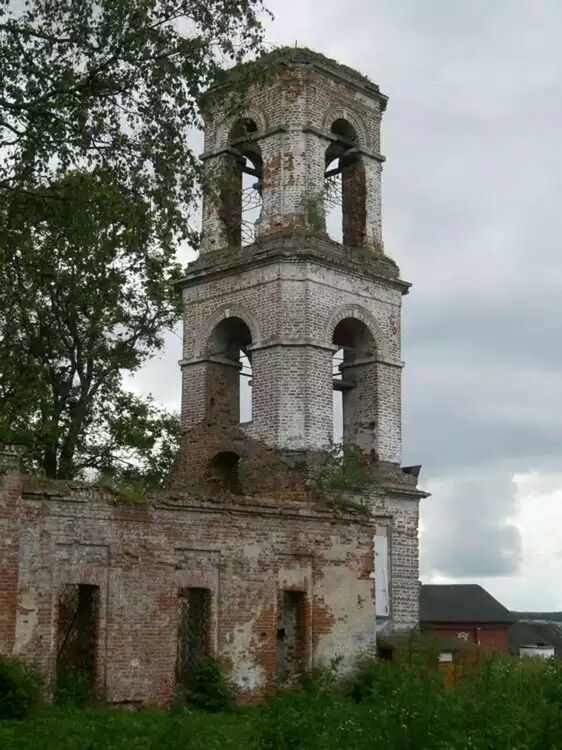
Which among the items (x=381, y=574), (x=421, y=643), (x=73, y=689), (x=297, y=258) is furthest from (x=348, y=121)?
(x=73, y=689)

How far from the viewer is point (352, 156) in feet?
79.2

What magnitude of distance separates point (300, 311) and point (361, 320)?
1745 mm

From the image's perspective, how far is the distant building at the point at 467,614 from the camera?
38.2m

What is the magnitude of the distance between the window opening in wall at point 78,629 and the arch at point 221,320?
27.1ft

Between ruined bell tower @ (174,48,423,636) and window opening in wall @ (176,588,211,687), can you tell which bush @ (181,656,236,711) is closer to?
window opening in wall @ (176,588,211,687)

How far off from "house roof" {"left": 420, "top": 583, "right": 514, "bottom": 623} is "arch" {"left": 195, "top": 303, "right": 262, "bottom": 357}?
56.9 ft

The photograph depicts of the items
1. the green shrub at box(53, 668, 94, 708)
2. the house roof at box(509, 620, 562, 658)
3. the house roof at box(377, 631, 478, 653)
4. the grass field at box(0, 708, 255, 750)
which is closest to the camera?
the grass field at box(0, 708, 255, 750)

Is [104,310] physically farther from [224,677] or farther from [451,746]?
[451,746]

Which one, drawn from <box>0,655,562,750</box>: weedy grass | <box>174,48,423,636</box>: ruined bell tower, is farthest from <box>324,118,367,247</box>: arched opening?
<box>0,655,562,750</box>: weedy grass

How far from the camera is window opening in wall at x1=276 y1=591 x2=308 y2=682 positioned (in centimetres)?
1686

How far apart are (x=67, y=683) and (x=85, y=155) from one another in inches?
270

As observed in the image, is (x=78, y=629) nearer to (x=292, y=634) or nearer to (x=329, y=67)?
(x=292, y=634)

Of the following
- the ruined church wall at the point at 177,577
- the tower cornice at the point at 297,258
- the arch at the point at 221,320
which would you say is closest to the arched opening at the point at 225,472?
the arch at the point at 221,320

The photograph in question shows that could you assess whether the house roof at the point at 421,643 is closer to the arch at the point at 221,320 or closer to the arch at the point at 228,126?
the arch at the point at 221,320
